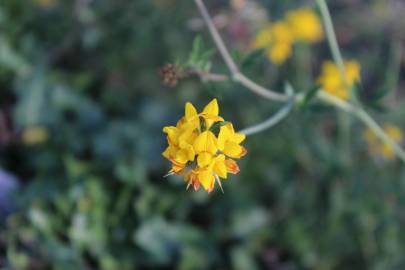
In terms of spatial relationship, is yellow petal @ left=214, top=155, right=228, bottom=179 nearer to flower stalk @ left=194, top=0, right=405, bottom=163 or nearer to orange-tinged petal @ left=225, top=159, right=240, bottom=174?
orange-tinged petal @ left=225, top=159, right=240, bottom=174

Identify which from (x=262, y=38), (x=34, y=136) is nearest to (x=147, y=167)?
(x=34, y=136)

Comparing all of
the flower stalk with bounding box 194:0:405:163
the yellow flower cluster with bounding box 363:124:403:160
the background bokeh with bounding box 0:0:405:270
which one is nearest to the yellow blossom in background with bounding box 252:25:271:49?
the background bokeh with bounding box 0:0:405:270

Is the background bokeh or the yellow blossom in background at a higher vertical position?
the yellow blossom in background

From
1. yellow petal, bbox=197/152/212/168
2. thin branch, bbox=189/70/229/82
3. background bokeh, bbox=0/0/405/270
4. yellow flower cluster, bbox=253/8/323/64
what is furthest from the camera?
yellow flower cluster, bbox=253/8/323/64

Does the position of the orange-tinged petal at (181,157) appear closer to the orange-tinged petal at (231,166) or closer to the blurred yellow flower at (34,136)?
the orange-tinged petal at (231,166)

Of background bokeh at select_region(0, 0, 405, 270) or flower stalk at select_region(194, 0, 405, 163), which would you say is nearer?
flower stalk at select_region(194, 0, 405, 163)

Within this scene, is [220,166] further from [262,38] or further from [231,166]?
[262,38]

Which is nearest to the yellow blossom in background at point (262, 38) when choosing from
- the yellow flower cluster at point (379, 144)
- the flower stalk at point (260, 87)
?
the yellow flower cluster at point (379, 144)
